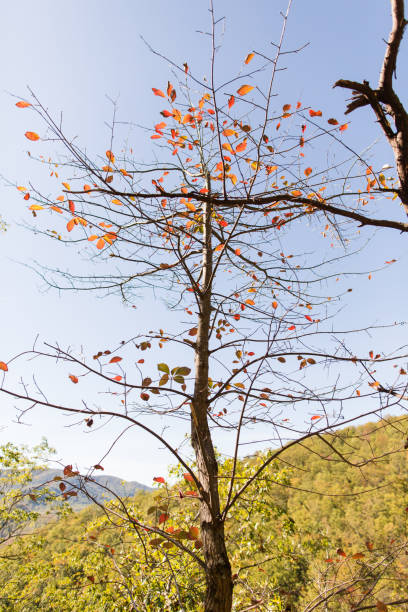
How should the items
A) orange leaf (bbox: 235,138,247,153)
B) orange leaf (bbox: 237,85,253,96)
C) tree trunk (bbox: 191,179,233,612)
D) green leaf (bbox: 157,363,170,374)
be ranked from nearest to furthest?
tree trunk (bbox: 191,179,233,612), green leaf (bbox: 157,363,170,374), orange leaf (bbox: 237,85,253,96), orange leaf (bbox: 235,138,247,153)

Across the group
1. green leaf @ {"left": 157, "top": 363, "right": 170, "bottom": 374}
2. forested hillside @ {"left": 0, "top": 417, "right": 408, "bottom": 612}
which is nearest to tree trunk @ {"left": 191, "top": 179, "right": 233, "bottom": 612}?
forested hillside @ {"left": 0, "top": 417, "right": 408, "bottom": 612}

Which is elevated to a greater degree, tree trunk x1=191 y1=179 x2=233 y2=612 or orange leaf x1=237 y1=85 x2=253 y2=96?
orange leaf x1=237 y1=85 x2=253 y2=96

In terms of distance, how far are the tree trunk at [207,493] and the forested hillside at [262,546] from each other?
0.08 metres

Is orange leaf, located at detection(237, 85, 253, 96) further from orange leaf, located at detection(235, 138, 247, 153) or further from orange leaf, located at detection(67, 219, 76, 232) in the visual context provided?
orange leaf, located at detection(67, 219, 76, 232)

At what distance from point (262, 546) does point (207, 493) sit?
3969 mm

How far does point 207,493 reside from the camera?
1473 mm

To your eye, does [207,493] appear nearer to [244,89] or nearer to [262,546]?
[244,89]

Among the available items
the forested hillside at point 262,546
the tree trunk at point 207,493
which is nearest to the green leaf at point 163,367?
the tree trunk at point 207,493

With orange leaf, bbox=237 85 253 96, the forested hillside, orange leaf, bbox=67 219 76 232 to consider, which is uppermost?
orange leaf, bbox=237 85 253 96

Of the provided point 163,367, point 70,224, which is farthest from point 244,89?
point 163,367

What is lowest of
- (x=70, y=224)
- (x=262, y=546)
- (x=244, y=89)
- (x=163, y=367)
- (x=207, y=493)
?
(x=262, y=546)

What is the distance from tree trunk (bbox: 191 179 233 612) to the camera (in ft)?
4.14

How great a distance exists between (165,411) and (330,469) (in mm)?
51498

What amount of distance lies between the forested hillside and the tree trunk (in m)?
0.08
